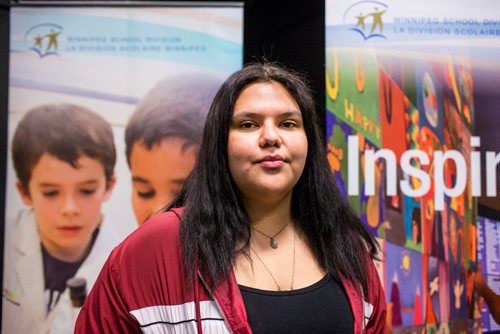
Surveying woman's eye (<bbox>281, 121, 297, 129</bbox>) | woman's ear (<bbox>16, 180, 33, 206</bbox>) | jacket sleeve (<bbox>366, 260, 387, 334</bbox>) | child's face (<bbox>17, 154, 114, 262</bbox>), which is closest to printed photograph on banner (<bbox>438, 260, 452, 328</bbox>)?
jacket sleeve (<bbox>366, 260, 387, 334</bbox>)

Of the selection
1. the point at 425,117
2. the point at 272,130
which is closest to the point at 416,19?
the point at 425,117

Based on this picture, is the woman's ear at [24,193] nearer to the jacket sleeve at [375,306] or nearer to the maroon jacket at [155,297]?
the maroon jacket at [155,297]

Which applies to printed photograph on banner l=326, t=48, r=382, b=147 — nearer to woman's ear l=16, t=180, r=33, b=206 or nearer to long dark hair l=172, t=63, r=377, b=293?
long dark hair l=172, t=63, r=377, b=293

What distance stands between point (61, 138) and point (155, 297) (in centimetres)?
151

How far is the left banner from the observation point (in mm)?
2496

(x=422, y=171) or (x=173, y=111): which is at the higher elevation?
(x=173, y=111)

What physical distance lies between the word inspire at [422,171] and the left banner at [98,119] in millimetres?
886

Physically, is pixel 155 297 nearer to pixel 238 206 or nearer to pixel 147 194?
pixel 238 206

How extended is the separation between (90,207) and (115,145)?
1.04 feet

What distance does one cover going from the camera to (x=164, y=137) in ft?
8.30

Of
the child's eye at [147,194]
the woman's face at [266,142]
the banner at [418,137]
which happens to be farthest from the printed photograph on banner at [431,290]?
the child's eye at [147,194]

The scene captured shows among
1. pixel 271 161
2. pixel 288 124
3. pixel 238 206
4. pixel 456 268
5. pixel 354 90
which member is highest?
pixel 354 90

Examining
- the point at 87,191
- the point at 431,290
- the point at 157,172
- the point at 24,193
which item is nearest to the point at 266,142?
the point at 431,290

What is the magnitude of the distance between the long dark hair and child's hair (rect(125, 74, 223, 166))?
1064mm
